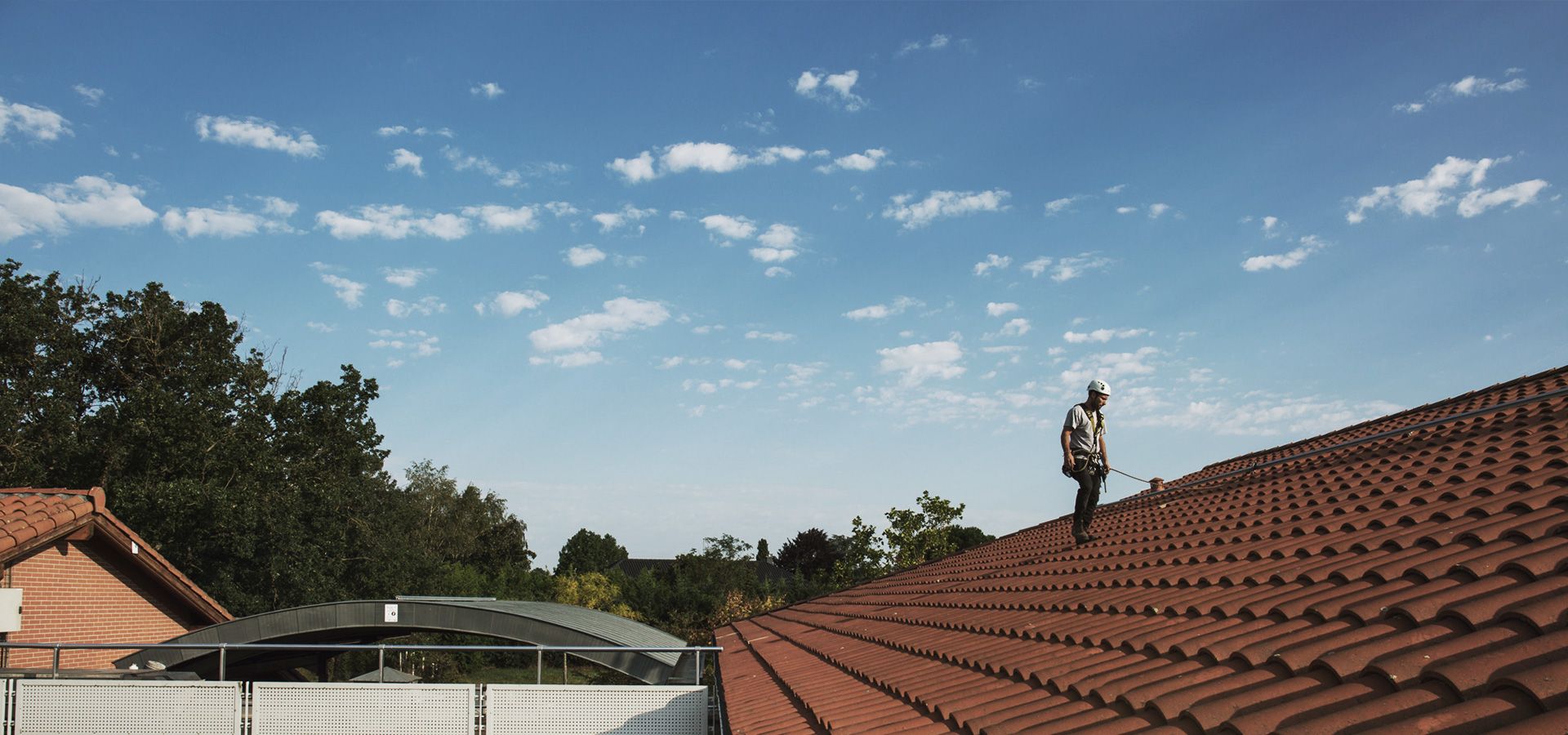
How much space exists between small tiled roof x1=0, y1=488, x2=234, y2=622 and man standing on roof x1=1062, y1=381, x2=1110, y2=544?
14392mm

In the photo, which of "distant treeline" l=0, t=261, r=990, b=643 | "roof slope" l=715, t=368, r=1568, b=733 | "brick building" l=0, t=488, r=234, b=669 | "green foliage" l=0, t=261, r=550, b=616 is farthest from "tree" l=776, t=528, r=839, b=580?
"roof slope" l=715, t=368, r=1568, b=733

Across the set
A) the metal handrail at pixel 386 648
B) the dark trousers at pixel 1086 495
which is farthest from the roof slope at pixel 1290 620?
the metal handrail at pixel 386 648

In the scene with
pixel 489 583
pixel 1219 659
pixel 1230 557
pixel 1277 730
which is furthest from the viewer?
pixel 489 583

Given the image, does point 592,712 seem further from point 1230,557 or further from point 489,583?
point 489,583

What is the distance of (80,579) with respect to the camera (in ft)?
54.9

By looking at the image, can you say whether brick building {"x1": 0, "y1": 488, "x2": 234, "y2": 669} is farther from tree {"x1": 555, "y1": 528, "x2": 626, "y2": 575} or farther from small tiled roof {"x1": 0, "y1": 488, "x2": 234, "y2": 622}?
tree {"x1": 555, "y1": 528, "x2": 626, "y2": 575}

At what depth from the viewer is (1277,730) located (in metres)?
2.25

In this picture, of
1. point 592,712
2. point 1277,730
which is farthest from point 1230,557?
point 592,712

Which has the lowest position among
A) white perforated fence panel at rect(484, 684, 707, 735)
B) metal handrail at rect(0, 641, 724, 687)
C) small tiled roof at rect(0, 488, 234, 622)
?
white perforated fence panel at rect(484, 684, 707, 735)

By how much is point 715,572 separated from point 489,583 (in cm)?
1457

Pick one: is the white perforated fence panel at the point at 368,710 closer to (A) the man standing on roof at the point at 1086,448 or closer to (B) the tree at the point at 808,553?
(A) the man standing on roof at the point at 1086,448

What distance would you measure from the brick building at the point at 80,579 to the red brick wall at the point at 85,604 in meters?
0.01

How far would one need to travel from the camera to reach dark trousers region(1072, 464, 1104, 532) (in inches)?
343

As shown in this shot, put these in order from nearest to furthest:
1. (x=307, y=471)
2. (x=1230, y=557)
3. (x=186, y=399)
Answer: (x=1230, y=557) < (x=186, y=399) < (x=307, y=471)
